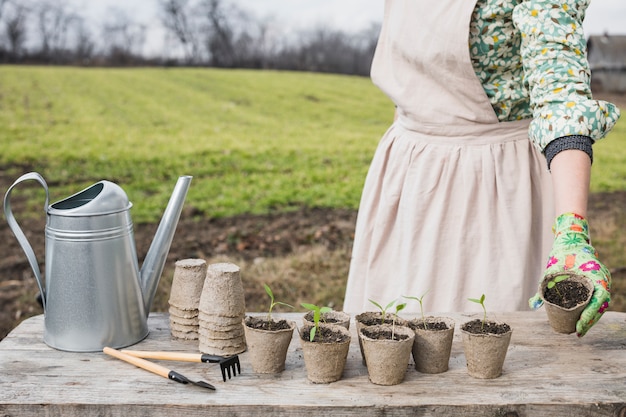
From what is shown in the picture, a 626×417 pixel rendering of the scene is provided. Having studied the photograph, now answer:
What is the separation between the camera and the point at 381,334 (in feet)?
3.73

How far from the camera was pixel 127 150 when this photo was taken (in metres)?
7.78

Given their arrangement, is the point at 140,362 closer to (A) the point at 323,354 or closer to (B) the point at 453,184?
(A) the point at 323,354

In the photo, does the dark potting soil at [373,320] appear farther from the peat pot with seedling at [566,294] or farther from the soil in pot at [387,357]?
the peat pot with seedling at [566,294]

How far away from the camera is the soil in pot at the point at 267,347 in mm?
1109

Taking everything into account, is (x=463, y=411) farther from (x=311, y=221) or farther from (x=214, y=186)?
(x=214, y=186)

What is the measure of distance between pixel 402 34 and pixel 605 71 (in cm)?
1516

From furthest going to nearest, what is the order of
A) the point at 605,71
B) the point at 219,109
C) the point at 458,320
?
the point at 605,71 → the point at 219,109 → the point at 458,320

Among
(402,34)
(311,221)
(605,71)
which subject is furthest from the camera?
(605,71)

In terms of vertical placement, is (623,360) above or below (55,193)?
above

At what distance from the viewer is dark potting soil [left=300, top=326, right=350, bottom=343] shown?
3.63 ft

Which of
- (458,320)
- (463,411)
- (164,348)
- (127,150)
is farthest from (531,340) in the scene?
(127,150)

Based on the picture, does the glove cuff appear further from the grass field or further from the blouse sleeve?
the grass field

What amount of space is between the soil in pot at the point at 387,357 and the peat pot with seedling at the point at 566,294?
0.27 m

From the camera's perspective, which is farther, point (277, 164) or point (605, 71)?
point (605, 71)
